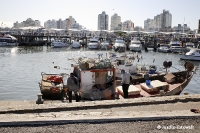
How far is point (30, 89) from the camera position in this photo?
2150 cm

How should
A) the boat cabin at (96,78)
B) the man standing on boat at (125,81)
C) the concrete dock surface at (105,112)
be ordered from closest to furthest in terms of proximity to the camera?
the concrete dock surface at (105,112) → the man standing on boat at (125,81) → the boat cabin at (96,78)

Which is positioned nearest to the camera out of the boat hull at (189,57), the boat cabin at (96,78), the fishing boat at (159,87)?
the boat cabin at (96,78)

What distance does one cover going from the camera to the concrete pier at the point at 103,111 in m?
6.06

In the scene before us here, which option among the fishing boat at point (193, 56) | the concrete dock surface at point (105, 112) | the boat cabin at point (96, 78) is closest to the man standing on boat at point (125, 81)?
the boat cabin at point (96, 78)

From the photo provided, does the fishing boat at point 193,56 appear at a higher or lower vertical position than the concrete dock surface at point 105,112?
lower

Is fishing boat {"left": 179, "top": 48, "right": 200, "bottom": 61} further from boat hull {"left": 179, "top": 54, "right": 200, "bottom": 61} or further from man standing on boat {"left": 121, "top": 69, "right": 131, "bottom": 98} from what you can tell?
man standing on boat {"left": 121, "top": 69, "right": 131, "bottom": 98}

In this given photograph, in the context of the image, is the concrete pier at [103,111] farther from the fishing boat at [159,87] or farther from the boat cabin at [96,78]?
the fishing boat at [159,87]

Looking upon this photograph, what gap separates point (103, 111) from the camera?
23.9 feet

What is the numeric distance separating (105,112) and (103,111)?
42 cm

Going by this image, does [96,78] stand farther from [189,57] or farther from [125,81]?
[189,57]

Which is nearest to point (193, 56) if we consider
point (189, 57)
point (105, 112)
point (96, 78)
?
point (189, 57)

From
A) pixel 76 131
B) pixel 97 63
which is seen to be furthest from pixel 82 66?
pixel 76 131

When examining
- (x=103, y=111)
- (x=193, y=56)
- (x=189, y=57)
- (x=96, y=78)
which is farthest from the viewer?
(x=189, y=57)

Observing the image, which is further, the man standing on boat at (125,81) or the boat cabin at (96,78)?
the boat cabin at (96,78)
